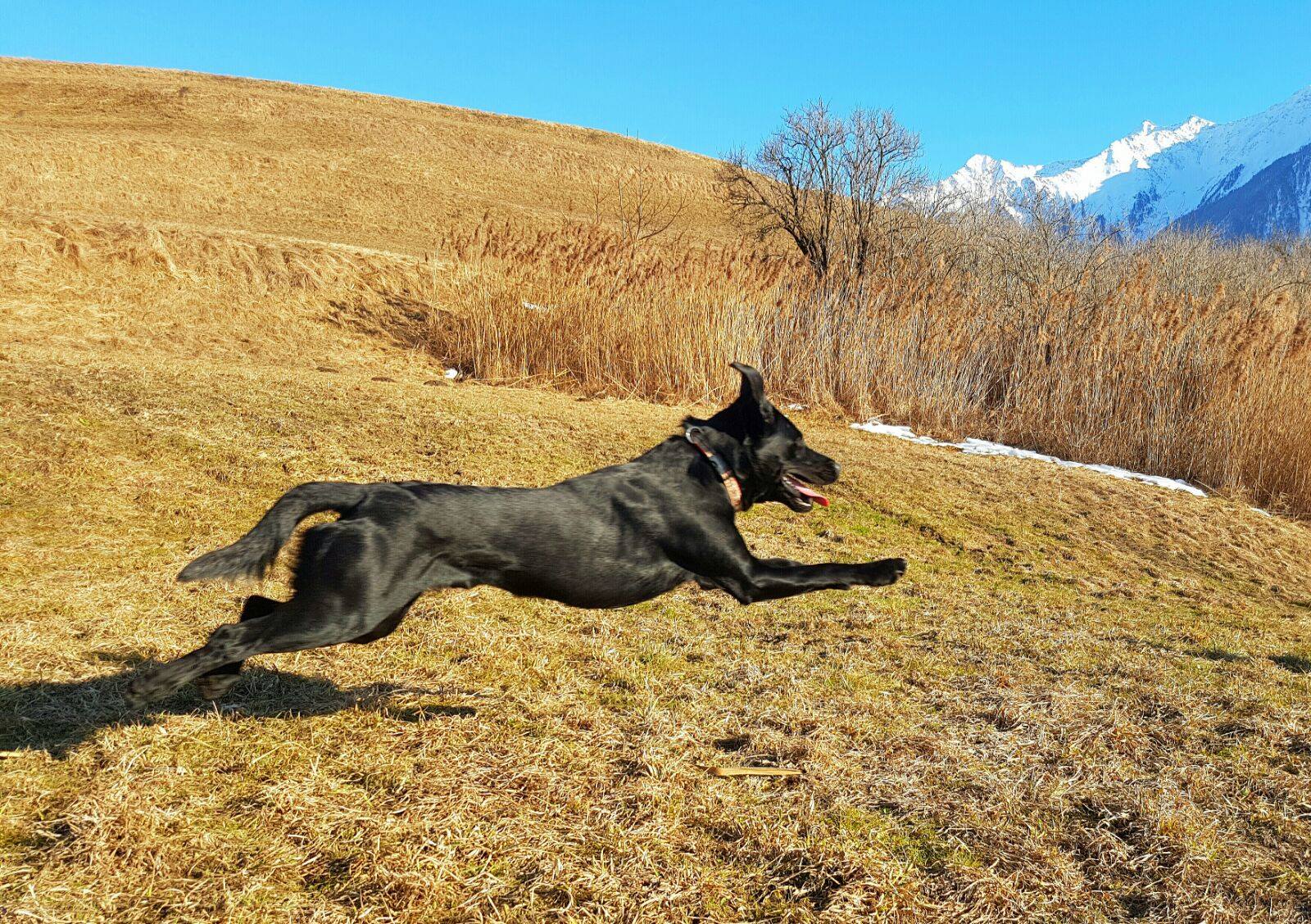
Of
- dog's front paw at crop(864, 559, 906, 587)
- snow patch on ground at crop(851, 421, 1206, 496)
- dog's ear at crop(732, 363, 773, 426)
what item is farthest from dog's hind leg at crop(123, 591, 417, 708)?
snow patch on ground at crop(851, 421, 1206, 496)

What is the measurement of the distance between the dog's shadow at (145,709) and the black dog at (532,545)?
1.37ft

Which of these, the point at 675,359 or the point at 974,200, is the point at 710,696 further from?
the point at 974,200

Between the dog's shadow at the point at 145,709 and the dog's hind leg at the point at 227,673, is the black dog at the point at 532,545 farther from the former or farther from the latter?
the dog's shadow at the point at 145,709

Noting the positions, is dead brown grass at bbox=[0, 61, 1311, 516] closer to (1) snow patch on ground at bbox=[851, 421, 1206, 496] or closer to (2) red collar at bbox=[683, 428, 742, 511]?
(1) snow patch on ground at bbox=[851, 421, 1206, 496]

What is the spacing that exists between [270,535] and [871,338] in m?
10.7

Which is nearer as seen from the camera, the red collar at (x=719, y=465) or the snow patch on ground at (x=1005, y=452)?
the red collar at (x=719, y=465)

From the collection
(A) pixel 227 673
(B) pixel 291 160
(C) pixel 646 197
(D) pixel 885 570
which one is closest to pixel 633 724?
(D) pixel 885 570

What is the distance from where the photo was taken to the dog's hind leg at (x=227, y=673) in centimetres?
347

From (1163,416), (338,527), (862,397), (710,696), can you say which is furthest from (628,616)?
(1163,416)

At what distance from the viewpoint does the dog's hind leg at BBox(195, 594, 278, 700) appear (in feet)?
11.4

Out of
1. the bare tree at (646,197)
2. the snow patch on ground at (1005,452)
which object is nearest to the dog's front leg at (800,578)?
A: the snow patch on ground at (1005,452)

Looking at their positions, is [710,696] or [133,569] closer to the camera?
[710,696]

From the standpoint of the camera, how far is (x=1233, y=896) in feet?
9.87

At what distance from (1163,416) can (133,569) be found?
1127 centimetres
